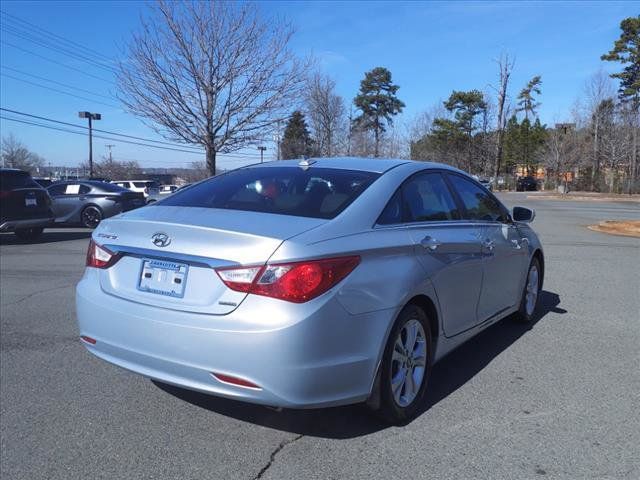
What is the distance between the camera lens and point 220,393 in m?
3.00

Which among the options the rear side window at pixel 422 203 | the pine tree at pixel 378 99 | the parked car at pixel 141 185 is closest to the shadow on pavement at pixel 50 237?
the rear side window at pixel 422 203

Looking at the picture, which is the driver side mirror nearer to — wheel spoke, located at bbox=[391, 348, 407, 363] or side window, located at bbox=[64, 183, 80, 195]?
wheel spoke, located at bbox=[391, 348, 407, 363]

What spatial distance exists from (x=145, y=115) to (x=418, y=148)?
30442mm

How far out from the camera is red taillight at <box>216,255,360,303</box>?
2859mm

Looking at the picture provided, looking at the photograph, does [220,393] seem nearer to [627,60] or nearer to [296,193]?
[296,193]

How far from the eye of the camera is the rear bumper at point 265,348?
2.85 m

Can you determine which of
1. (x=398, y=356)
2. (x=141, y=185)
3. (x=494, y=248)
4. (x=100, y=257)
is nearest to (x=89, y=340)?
(x=100, y=257)

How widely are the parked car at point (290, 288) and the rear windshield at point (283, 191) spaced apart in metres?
0.01

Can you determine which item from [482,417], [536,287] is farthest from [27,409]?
[536,287]

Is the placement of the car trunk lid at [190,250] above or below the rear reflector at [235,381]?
above

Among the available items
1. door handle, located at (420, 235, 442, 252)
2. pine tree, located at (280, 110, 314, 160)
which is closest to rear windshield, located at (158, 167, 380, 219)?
door handle, located at (420, 235, 442, 252)

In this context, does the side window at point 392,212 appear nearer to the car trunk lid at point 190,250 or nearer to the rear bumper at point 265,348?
the car trunk lid at point 190,250

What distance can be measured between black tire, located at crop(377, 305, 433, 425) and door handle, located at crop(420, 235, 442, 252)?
0.41 metres

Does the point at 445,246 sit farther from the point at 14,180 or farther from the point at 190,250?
the point at 14,180
